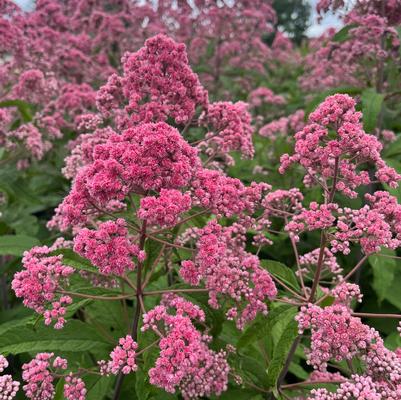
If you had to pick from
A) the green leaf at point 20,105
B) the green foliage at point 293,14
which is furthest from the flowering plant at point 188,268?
the green foliage at point 293,14

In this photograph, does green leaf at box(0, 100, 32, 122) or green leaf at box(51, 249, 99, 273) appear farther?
green leaf at box(0, 100, 32, 122)

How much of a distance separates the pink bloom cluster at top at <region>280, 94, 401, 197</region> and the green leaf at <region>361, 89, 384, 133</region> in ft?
5.87

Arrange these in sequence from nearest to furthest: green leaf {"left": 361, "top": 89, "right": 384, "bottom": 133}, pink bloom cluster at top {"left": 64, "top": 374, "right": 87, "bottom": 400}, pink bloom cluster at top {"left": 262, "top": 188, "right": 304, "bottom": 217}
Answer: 1. pink bloom cluster at top {"left": 64, "top": 374, "right": 87, "bottom": 400}
2. pink bloom cluster at top {"left": 262, "top": 188, "right": 304, "bottom": 217}
3. green leaf {"left": 361, "top": 89, "right": 384, "bottom": 133}

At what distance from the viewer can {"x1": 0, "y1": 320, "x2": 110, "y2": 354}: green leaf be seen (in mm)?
3146

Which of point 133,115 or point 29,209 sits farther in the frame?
point 29,209

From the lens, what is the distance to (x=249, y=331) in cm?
325

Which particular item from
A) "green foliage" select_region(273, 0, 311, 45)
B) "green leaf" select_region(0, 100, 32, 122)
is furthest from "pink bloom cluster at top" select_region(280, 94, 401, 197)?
"green foliage" select_region(273, 0, 311, 45)

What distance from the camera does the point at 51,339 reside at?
3291mm

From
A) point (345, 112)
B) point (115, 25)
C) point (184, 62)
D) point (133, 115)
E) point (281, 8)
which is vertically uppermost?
point (281, 8)

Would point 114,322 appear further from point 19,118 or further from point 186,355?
point 19,118

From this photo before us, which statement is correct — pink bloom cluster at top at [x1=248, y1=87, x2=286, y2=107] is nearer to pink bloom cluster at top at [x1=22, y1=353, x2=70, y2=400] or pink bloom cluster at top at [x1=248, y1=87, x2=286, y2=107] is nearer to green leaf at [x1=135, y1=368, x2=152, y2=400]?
green leaf at [x1=135, y1=368, x2=152, y2=400]

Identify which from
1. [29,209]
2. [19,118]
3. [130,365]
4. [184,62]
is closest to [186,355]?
[130,365]

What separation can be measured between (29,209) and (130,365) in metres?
4.25

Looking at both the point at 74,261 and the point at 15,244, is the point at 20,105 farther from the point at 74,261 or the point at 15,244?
the point at 74,261
